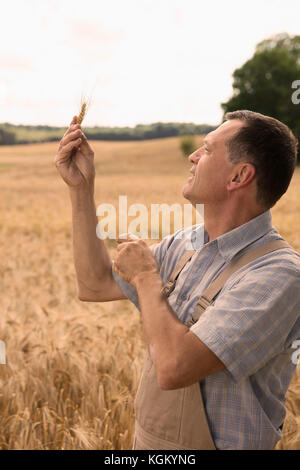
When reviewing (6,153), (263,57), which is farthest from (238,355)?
(6,153)

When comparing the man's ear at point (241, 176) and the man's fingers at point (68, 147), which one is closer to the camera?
the man's ear at point (241, 176)

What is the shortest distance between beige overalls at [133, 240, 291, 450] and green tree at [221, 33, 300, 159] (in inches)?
1642

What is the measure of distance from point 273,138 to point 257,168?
12 centimetres

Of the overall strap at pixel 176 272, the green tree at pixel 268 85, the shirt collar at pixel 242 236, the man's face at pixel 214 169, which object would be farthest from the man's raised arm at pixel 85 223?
the green tree at pixel 268 85

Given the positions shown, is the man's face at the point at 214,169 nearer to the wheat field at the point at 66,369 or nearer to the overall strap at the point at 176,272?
the overall strap at the point at 176,272

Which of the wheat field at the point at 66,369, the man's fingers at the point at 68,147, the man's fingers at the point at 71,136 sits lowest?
the wheat field at the point at 66,369

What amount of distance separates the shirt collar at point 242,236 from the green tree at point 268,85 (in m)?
41.6

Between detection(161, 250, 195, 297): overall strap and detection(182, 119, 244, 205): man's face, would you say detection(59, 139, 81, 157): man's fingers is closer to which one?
detection(182, 119, 244, 205): man's face

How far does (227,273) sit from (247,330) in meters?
0.25

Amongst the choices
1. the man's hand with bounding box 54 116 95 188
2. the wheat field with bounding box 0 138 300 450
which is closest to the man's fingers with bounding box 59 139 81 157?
the man's hand with bounding box 54 116 95 188

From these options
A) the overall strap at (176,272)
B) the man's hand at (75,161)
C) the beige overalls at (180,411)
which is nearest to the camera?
the beige overalls at (180,411)

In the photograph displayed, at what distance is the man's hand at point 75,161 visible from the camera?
2.08 metres

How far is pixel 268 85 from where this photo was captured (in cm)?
4503

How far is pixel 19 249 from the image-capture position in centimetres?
1026
